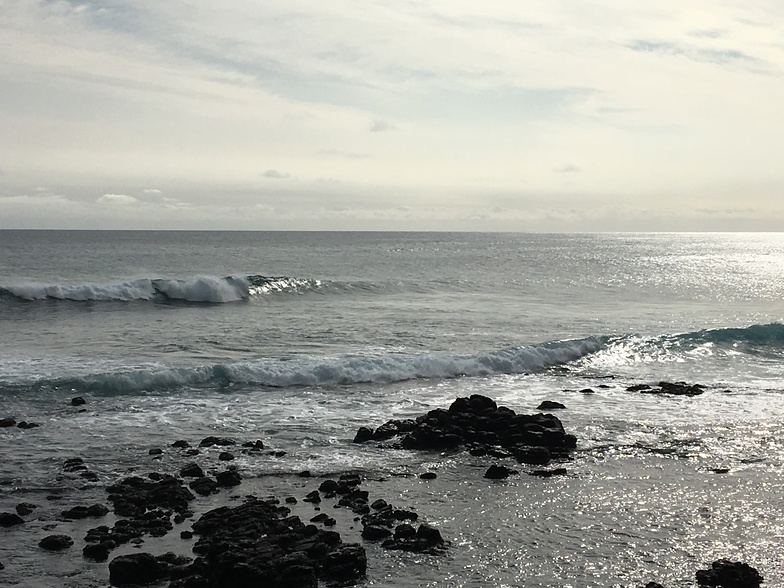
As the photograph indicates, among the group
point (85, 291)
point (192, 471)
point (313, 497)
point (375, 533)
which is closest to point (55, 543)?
point (192, 471)

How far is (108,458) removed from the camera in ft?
59.2

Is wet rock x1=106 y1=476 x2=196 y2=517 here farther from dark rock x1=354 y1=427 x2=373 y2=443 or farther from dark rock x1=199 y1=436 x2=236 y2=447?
dark rock x1=354 y1=427 x2=373 y2=443

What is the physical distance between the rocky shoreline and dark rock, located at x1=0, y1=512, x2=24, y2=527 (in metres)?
0.02

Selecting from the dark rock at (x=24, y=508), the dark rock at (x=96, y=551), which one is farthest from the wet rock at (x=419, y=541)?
the dark rock at (x=24, y=508)

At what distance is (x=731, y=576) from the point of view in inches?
477

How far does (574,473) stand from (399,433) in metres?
4.98

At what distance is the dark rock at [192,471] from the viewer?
16.9 m

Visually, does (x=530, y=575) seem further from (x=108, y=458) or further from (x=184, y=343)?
(x=184, y=343)

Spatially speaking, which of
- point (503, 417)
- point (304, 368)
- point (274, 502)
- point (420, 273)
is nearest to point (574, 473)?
point (503, 417)

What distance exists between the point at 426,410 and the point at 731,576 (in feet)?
40.9

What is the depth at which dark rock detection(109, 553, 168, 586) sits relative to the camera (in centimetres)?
1193

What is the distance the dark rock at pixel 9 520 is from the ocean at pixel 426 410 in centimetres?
20

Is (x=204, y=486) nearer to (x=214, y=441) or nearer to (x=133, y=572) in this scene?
(x=214, y=441)

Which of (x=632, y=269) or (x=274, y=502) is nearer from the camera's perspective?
(x=274, y=502)
